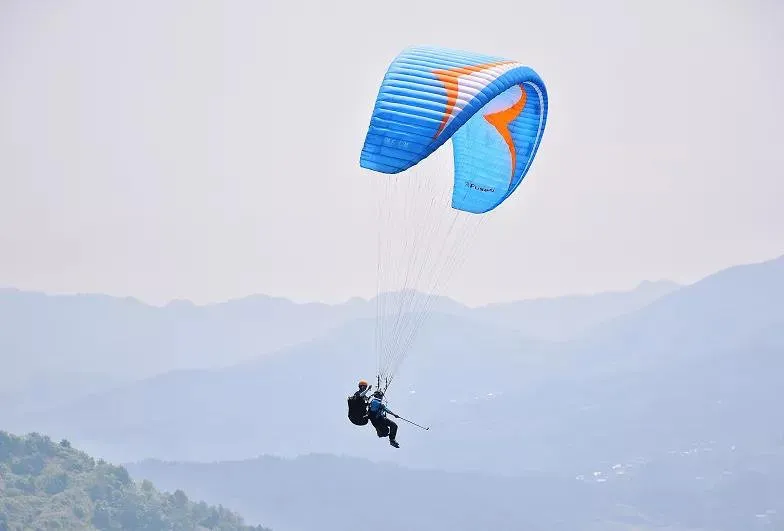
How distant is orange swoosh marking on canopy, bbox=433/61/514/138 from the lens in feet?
139

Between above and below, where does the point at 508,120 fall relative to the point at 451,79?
below

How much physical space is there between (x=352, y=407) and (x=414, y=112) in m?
10.6

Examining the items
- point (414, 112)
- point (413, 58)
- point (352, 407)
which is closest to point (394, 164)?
point (414, 112)

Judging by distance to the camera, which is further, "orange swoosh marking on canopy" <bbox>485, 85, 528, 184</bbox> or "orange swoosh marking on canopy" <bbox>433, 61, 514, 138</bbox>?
"orange swoosh marking on canopy" <bbox>485, 85, 528, 184</bbox>

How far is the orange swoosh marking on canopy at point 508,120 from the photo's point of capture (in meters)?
49.3

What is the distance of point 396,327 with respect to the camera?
43.6m

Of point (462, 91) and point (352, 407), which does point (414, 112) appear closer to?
point (462, 91)

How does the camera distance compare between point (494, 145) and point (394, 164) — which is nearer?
point (394, 164)

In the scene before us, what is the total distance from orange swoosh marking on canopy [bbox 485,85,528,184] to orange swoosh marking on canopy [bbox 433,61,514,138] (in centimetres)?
380

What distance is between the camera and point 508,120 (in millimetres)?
49469

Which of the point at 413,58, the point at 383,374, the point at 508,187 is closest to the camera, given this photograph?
the point at 383,374

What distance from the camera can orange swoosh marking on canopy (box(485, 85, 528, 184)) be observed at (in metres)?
49.3

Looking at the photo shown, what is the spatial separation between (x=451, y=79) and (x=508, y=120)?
20.8 feet

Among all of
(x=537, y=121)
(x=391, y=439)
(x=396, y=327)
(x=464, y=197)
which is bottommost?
(x=391, y=439)
